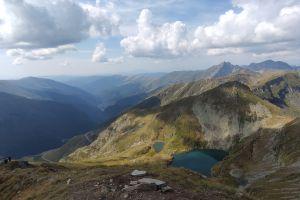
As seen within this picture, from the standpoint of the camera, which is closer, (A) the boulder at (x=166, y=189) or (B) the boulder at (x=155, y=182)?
(A) the boulder at (x=166, y=189)

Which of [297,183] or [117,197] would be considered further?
[297,183]

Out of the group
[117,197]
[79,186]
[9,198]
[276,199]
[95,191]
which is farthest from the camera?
[276,199]

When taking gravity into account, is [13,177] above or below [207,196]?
below

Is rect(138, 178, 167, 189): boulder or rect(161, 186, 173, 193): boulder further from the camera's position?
rect(138, 178, 167, 189): boulder

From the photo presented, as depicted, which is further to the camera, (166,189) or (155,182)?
(155,182)

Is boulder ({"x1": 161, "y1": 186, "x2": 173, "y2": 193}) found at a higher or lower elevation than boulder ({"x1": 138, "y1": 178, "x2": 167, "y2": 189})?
lower

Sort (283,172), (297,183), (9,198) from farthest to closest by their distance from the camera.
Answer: (283,172), (297,183), (9,198)

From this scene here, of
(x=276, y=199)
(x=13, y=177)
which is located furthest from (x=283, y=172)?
(x=13, y=177)

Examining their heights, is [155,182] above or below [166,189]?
above

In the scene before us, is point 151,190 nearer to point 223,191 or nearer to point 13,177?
point 223,191

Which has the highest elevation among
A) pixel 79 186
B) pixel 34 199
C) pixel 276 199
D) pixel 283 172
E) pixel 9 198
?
pixel 79 186

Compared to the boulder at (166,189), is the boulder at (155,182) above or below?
above
